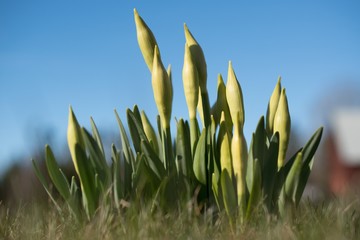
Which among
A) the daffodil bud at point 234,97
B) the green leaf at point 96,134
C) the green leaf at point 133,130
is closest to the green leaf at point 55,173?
the green leaf at point 96,134

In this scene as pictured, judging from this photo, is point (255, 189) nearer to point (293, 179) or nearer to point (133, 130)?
point (293, 179)

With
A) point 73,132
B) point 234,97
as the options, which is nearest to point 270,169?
point 234,97

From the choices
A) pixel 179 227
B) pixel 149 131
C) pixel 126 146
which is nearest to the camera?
pixel 179 227

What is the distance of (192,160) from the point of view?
265cm

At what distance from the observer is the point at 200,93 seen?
8.98 ft

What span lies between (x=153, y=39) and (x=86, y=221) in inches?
35.9

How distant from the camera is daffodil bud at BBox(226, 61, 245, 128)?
2.55 meters

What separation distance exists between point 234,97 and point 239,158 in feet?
1.00

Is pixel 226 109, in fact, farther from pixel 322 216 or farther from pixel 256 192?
pixel 322 216

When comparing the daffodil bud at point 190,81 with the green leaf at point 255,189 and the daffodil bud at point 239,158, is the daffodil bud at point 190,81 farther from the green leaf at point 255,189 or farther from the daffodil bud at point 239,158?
the green leaf at point 255,189

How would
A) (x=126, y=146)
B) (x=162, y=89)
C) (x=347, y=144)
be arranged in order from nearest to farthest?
(x=162, y=89), (x=126, y=146), (x=347, y=144)

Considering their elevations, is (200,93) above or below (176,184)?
above

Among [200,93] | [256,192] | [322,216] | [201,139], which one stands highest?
[200,93]

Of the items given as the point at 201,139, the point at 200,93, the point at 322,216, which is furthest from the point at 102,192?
the point at 322,216
